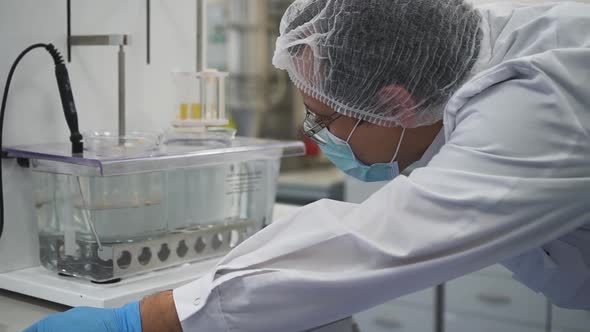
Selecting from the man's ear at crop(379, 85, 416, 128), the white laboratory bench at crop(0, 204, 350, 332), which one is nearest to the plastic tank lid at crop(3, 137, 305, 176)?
the white laboratory bench at crop(0, 204, 350, 332)

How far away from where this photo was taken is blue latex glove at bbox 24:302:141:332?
87 cm

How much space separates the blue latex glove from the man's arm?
11 millimetres

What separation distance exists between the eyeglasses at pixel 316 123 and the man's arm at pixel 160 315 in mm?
372

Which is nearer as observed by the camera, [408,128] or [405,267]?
[405,267]

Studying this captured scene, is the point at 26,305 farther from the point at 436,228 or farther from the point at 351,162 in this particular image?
the point at 436,228

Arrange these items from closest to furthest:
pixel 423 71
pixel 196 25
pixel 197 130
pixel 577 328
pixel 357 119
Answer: pixel 423 71 → pixel 357 119 → pixel 197 130 → pixel 196 25 → pixel 577 328

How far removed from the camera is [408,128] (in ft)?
3.48

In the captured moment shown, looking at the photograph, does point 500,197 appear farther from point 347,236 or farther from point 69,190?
point 69,190

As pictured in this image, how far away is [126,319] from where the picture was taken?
882mm

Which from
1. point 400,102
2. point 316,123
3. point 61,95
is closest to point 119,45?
point 61,95

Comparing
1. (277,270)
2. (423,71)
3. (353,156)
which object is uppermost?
(423,71)

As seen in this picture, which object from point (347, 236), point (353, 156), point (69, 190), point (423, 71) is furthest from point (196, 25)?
point (347, 236)

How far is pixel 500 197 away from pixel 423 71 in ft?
0.84

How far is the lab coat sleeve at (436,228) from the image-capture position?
789 millimetres
